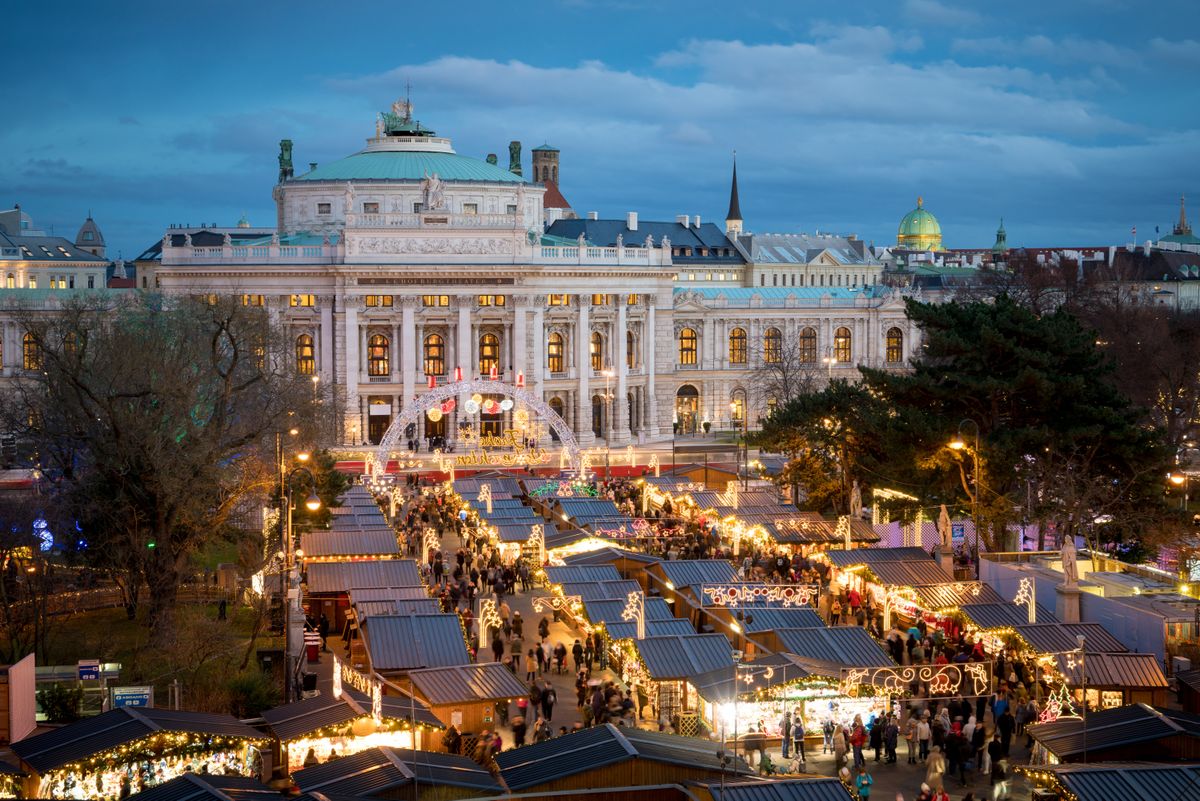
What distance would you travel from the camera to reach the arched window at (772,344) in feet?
364

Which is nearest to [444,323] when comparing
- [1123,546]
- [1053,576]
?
[1123,546]

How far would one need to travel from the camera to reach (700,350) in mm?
109438

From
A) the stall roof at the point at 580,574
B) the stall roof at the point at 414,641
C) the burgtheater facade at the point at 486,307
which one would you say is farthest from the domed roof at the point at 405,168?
the stall roof at the point at 414,641

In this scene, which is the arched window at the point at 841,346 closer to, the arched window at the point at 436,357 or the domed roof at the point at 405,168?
the domed roof at the point at 405,168

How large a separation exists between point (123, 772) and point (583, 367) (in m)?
74.5

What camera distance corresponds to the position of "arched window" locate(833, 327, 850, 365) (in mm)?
113375

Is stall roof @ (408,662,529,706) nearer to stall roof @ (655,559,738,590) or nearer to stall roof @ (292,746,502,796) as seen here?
stall roof @ (292,746,502,796)

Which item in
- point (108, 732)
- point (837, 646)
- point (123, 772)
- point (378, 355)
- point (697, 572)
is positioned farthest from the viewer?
point (378, 355)

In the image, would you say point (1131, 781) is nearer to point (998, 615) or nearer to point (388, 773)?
point (388, 773)

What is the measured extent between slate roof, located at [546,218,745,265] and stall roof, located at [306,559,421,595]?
86599 mm

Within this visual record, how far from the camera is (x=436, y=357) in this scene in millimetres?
97375

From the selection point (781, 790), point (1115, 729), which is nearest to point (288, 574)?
point (781, 790)

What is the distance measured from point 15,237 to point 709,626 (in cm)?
13328

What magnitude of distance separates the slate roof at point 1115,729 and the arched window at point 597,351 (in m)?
75.1
